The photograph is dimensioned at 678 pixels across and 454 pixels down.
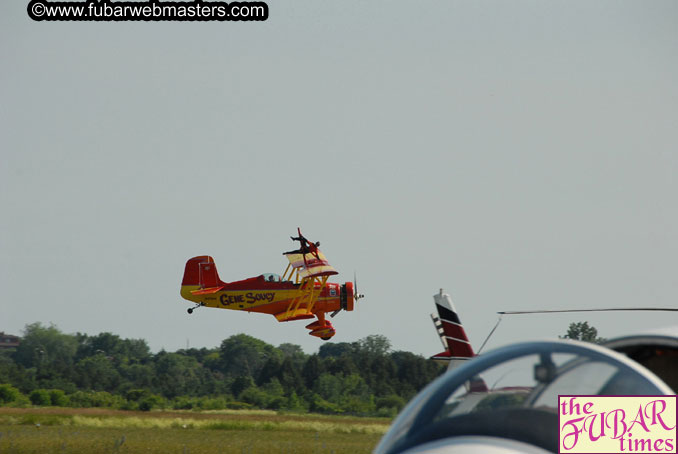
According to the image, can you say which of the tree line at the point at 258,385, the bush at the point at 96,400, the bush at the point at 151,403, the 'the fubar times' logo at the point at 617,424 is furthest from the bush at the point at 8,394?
the 'the fubar times' logo at the point at 617,424

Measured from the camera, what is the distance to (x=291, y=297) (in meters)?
44.1

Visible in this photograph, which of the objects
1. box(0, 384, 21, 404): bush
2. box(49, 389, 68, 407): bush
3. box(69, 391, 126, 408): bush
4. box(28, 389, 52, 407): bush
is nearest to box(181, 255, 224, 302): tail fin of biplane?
box(69, 391, 126, 408): bush

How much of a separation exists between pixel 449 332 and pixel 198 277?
94.3 ft

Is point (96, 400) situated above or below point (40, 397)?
below

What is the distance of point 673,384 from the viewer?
5.13 meters

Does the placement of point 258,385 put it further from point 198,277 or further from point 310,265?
point 310,265

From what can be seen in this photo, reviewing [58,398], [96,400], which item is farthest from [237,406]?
[58,398]

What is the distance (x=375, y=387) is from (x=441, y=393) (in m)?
48.8

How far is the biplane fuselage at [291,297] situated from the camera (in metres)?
44.0

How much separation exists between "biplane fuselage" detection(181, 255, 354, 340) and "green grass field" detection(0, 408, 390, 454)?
5.21 meters

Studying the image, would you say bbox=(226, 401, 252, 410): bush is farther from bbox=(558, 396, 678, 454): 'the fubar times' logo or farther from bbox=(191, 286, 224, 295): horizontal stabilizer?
bbox=(558, 396, 678, 454): 'the fubar times' logo

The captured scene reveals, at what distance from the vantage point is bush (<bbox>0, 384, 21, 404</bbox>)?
54822 mm

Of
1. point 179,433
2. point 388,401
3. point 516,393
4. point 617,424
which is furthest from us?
point 388,401

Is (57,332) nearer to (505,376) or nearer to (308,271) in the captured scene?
(308,271)
